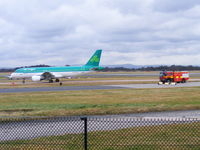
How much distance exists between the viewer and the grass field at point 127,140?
25.4 feet

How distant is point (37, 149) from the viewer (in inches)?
305

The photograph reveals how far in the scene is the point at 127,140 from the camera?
27.8ft

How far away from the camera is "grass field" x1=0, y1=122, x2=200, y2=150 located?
774 cm

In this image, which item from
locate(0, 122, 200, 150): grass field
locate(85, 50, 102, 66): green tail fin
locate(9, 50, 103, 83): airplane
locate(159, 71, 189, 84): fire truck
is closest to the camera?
locate(0, 122, 200, 150): grass field

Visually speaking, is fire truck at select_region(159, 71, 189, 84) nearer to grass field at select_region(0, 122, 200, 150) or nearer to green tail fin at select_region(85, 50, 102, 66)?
green tail fin at select_region(85, 50, 102, 66)

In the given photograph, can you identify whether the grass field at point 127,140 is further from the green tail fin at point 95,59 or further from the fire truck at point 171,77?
the green tail fin at point 95,59

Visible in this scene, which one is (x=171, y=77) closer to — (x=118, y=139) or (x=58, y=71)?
(x=58, y=71)

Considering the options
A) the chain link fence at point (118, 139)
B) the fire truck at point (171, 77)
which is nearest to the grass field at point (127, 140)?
the chain link fence at point (118, 139)

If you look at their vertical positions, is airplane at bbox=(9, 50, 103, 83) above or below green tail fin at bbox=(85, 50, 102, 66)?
below

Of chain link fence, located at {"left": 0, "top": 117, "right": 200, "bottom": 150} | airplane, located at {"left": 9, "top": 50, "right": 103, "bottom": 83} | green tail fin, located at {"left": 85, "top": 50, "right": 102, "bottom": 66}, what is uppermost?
green tail fin, located at {"left": 85, "top": 50, "right": 102, "bottom": 66}

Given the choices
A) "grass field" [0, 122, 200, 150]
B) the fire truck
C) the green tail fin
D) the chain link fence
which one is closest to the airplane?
the green tail fin

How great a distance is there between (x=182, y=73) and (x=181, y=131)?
41.0 meters

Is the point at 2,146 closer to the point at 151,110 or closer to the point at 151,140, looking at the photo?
the point at 151,140

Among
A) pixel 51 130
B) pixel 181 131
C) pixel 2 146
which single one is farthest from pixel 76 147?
pixel 181 131
